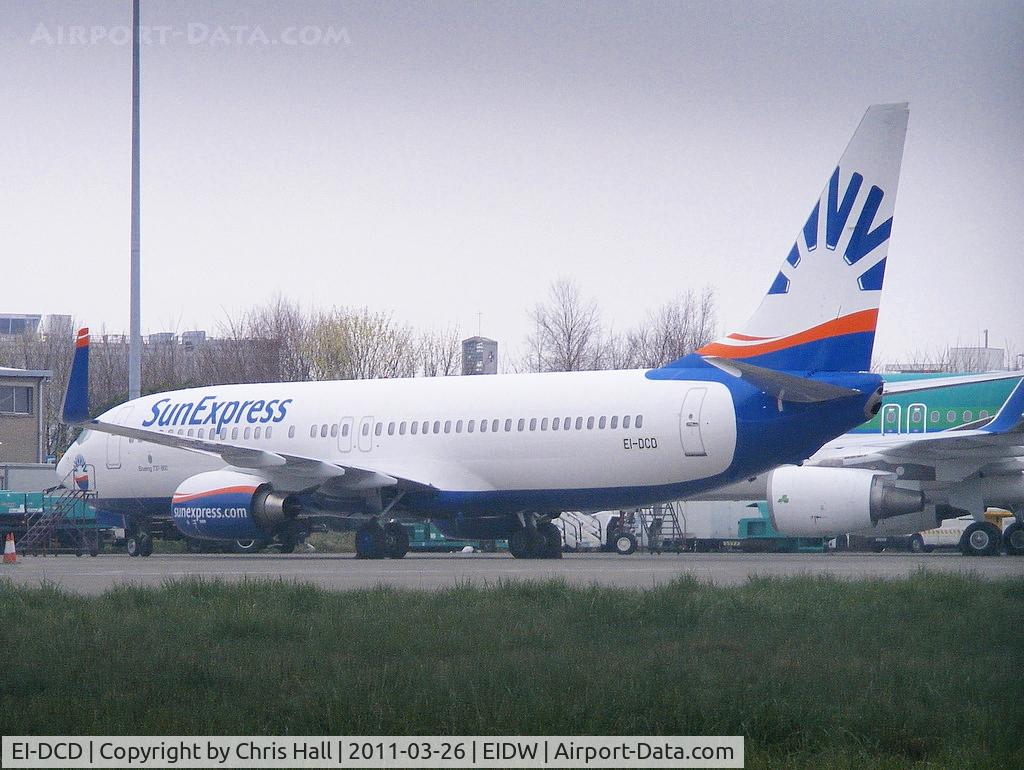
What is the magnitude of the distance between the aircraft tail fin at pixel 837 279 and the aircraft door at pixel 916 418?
28.8 ft

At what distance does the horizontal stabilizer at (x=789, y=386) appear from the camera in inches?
840

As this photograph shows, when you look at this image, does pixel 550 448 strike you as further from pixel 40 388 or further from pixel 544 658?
pixel 40 388

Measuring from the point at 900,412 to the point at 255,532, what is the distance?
13.8 meters

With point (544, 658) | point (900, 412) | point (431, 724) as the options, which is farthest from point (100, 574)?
point (900, 412)

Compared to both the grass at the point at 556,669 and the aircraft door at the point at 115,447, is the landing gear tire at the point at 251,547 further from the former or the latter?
the grass at the point at 556,669

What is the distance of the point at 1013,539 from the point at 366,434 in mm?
12148

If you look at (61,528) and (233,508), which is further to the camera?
(61,528)

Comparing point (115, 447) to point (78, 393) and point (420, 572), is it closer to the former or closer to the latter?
→ point (78, 393)

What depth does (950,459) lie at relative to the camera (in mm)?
26797

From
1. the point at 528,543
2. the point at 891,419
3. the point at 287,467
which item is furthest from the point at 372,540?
the point at 891,419

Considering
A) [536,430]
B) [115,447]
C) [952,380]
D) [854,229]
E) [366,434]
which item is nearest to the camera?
[854,229]

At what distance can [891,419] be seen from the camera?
1215 inches

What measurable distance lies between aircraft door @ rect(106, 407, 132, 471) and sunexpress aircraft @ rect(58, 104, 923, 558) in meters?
0.04

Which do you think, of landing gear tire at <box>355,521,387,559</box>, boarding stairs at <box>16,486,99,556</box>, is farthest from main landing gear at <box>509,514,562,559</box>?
boarding stairs at <box>16,486,99,556</box>
